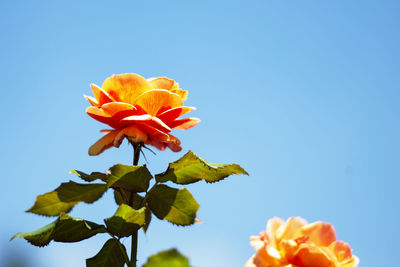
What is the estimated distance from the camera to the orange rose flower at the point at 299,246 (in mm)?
1111

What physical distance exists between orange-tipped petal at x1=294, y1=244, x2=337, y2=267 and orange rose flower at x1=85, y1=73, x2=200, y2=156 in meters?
0.53

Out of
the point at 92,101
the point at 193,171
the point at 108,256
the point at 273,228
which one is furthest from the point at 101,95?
the point at 273,228

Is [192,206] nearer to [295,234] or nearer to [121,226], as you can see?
[121,226]

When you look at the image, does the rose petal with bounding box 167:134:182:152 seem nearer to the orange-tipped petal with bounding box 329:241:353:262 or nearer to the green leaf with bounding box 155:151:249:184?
the green leaf with bounding box 155:151:249:184

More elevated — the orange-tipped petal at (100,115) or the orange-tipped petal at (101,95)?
the orange-tipped petal at (101,95)

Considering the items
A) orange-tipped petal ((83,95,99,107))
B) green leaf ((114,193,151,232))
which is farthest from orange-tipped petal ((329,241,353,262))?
orange-tipped petal ((83,95,99,107))

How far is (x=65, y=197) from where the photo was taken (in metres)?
1.42

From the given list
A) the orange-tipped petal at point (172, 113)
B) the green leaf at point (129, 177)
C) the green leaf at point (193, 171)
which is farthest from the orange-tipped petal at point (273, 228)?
the orange-tipped petal at point (172, 113)

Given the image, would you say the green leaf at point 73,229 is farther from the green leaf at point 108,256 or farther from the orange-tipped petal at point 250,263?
the orange-tipped petal at point 250,263

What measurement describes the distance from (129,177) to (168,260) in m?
0.47

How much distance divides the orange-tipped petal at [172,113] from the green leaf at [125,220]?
34 centimetres

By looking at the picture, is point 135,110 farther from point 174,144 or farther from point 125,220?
point 125,220

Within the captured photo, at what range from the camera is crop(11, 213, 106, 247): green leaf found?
1274 millimetres

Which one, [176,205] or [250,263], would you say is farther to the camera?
[176,205]
